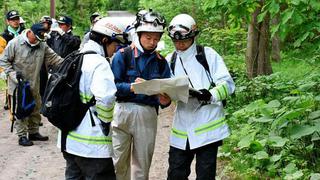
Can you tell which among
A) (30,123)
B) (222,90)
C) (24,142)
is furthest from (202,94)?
(30,123)

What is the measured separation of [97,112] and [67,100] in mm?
264

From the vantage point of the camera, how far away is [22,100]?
7809 mm

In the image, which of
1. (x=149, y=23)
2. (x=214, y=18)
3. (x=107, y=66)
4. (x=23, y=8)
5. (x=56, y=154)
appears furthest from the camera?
(x=23, y=8)

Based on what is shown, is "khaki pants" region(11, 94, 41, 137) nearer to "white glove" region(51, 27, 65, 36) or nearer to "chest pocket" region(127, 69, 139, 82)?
"white glove" region(51, 27, 65, 36)

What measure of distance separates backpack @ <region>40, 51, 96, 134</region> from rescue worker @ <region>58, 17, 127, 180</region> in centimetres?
4

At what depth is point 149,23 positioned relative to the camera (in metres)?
4.52

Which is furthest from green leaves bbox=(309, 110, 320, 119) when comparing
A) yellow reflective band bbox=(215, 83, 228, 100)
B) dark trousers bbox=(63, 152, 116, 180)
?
dark trousers bbox=(63, 152, 116, 180)

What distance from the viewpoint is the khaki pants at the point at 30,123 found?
813 cm

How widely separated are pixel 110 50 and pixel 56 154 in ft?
13.3

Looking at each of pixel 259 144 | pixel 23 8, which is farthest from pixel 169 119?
pixel 23 8

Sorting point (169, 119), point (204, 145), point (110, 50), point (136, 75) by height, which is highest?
point (110, 50)

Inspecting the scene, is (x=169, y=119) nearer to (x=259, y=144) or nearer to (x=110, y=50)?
(x=259, y=144)

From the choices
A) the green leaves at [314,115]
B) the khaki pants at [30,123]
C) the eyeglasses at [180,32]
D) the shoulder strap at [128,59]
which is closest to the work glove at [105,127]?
the shoulder strap at [128,59]

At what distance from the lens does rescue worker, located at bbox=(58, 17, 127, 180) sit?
12.7 feet
